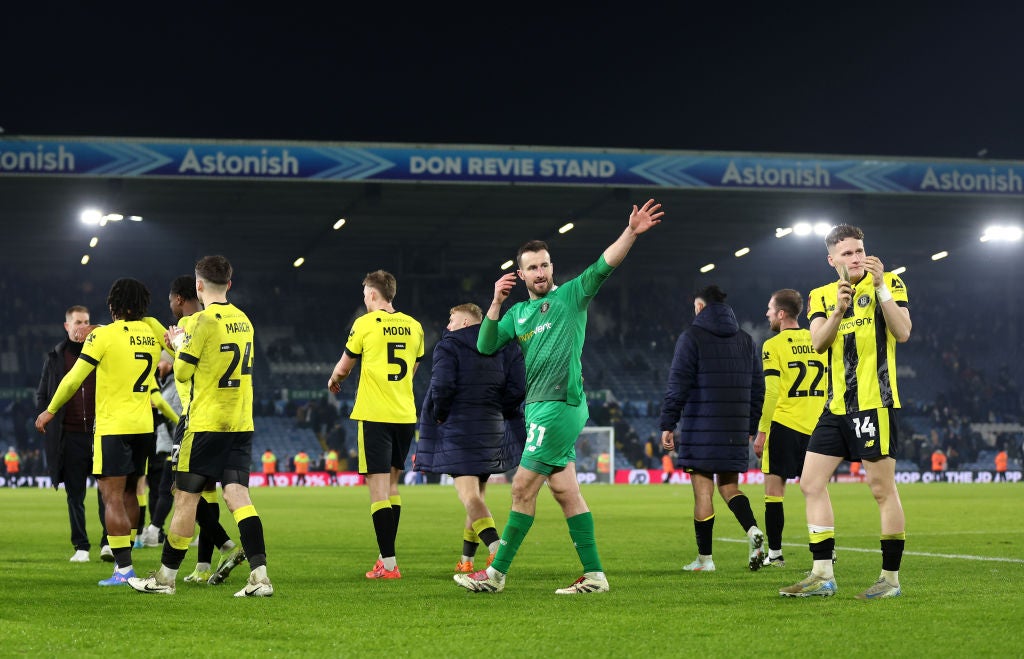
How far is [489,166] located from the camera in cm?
2761

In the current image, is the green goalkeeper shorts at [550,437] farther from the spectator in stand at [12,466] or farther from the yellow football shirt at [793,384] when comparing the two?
the spectator in stand at [12,466]

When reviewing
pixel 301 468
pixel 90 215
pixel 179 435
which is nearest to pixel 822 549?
pixel 179 435

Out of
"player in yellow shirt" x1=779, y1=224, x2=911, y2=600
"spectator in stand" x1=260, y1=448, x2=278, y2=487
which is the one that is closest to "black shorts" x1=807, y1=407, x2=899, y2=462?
"player in yellow shirt" x1=779, y1=224, x2=911, y2=600

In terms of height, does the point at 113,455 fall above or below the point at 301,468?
above

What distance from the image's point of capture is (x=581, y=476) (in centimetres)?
3666

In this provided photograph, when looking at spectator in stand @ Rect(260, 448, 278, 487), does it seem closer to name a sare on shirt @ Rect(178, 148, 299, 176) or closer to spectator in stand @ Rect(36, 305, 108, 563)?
name a sare on shirt @ Rect(178, 148, 299, 176)

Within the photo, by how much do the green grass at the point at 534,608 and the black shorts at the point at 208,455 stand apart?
712 mm

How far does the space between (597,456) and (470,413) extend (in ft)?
94.3

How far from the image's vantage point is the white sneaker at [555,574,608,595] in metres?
7.04

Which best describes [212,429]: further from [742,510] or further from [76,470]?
[742,510]

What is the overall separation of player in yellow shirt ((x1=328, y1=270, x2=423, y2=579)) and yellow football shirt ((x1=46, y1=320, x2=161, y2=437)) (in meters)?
1.22

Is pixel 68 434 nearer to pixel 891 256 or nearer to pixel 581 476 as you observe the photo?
pixel 581 476

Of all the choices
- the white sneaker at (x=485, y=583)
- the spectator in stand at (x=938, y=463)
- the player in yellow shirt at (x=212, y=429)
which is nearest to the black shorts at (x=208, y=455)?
the player in yellow shirt at (x=212, y=429)

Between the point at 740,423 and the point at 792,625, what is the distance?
11.1ft
